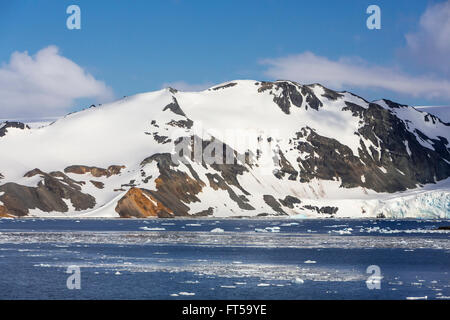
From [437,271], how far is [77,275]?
34863mm

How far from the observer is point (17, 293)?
5406 cm

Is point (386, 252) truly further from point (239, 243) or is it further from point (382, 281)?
point (382, 281)

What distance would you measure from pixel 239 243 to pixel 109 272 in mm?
47291

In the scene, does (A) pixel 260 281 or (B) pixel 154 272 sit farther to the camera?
(B) pixel 154 272
